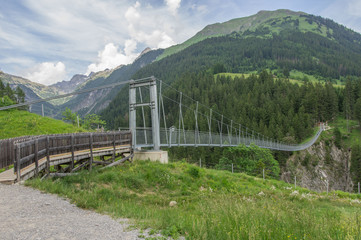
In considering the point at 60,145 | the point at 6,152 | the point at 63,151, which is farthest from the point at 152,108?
the point at 6,152

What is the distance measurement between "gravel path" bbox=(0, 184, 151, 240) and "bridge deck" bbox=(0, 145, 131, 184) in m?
0.89

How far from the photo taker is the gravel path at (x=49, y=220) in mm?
3859

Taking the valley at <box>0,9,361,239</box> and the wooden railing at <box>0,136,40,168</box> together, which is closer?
the valley at <box>0,9,361,239</box>

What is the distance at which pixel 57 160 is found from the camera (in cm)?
886

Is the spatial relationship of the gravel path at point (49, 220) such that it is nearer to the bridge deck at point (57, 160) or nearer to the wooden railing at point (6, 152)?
the bridge deck at point (57, 160)

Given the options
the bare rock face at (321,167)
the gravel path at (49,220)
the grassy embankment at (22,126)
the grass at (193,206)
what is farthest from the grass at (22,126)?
the bare rock face at (321,167)

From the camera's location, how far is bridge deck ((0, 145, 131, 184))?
22.9 feet

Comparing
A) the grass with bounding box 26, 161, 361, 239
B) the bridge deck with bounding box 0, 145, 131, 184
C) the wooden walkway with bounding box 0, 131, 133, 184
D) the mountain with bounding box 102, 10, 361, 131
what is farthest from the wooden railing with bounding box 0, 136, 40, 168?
the mountain with bounding box 102, 10, 361, 131

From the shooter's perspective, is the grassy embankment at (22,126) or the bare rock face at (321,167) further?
the bare rock face at (321,167)

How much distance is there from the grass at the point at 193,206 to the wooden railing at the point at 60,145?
0.78 meters

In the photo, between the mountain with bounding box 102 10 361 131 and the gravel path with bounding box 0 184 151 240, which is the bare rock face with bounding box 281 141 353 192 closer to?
the gravel path with bounding box 0 184 151 240

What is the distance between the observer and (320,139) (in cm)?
6031

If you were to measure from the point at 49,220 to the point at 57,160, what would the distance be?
4859mm

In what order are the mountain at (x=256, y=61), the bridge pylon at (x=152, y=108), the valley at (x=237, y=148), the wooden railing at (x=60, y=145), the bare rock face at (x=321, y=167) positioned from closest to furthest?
the valley at (x=237, y=148), the wooden railing at (x=60, y=145), the bridge pylon at (x=152, y=108), the bare rock face at (x=321, y=167), the mountain at (x=256, y=61)
